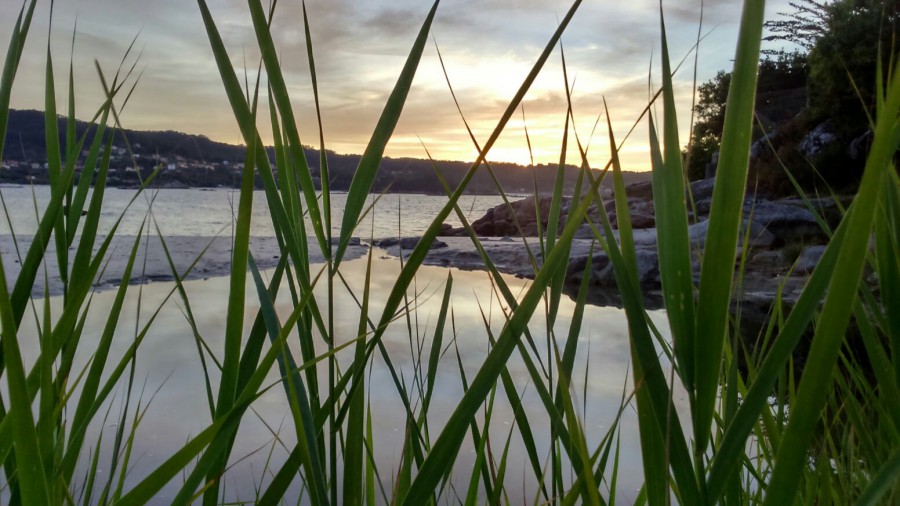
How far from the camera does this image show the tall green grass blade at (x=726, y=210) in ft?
1.06

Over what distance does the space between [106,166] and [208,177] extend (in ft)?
1.69

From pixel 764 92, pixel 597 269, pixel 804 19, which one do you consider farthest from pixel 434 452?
pixel 764 92

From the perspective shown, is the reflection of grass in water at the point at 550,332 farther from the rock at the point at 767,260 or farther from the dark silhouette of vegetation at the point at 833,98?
the dark silhouette of vegetation at the point at 833,98

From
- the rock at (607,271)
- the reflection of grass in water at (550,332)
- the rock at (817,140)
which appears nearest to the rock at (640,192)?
the rock at (817,140)

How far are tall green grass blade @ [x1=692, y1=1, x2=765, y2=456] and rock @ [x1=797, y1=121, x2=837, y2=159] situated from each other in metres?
14.0

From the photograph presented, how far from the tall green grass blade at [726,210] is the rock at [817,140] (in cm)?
1400

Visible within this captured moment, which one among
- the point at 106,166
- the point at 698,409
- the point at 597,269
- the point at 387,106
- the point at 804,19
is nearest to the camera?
the point at 698,409

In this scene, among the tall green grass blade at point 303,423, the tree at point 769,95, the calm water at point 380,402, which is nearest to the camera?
the tall green grass blade at point 303,423

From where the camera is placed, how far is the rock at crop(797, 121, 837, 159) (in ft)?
42.2

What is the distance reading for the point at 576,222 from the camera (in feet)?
1.38

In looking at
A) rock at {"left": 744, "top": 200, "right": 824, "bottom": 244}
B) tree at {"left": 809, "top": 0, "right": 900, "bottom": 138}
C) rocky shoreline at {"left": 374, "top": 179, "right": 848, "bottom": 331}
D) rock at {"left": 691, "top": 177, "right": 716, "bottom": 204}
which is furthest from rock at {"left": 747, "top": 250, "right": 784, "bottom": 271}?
tree at {"left": 809, "top": 0, "right": 900, "bottom": 138}

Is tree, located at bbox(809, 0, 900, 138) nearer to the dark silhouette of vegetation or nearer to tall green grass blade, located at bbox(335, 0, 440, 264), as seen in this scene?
the dark silhouette of vegetation

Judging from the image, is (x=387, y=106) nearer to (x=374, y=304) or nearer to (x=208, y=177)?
(x=208, y=177)

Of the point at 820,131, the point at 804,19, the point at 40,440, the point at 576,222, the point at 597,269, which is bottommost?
the point at 597,269
